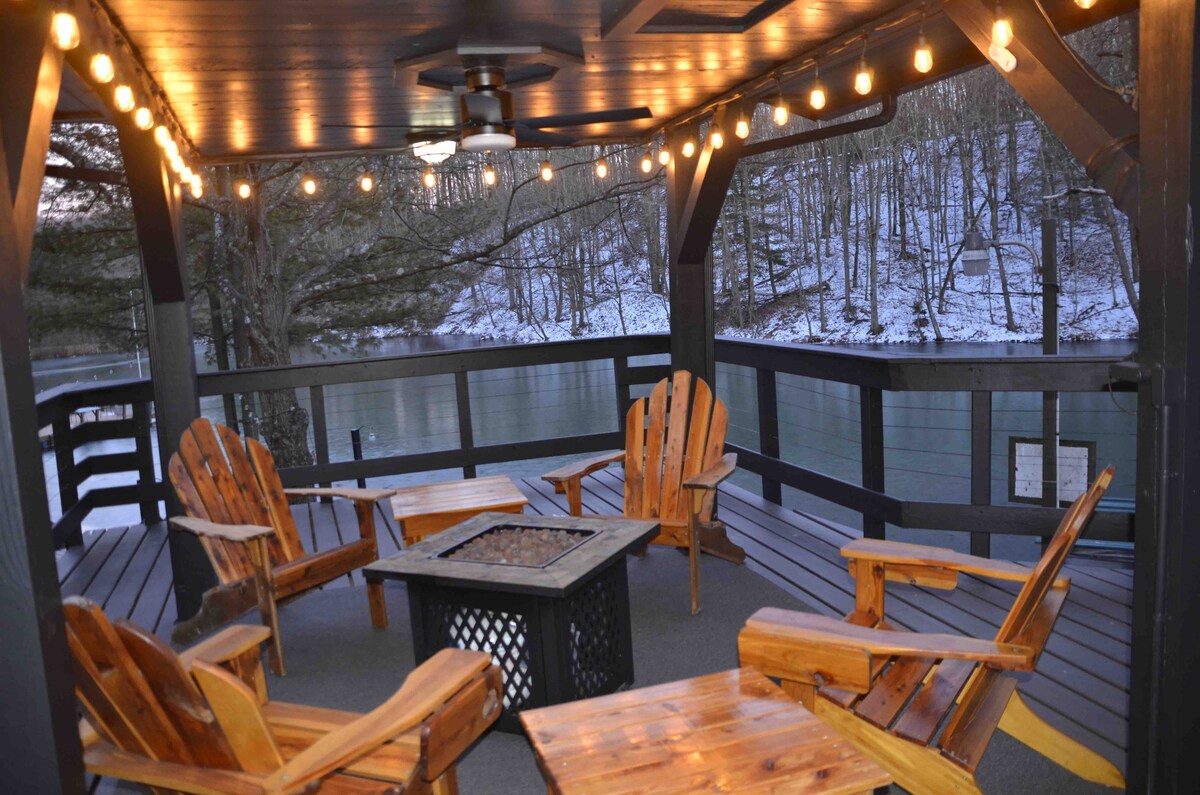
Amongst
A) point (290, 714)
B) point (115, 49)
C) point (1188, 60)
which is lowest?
point (290, 714)

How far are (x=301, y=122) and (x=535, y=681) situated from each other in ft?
11.2

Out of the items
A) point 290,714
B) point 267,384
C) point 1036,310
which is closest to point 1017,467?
point 290,714

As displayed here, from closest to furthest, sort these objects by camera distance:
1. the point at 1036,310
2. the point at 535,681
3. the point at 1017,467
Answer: the point at 535,681, the point at 1017,467, the point at 1036,310

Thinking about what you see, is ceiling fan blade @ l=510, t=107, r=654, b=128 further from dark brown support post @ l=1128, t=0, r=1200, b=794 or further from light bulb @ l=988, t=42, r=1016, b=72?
dark brown support post @ l=1128, t=0, r=1200, b=794

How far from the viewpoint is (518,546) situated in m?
3.18

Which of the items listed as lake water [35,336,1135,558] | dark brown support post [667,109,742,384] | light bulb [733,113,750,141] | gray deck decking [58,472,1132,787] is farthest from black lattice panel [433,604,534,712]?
lake water [35,336,1135,558]

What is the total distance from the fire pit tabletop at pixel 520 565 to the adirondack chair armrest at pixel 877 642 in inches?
30.5

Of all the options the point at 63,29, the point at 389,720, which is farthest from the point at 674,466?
the point at 63,29

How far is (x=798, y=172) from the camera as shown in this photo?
19.8m

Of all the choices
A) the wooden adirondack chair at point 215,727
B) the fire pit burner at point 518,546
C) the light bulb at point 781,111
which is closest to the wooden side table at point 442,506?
the fire pit burner at point 518,546

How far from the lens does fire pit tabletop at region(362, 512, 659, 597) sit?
2.77 m

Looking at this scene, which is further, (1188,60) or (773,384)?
(773,384)

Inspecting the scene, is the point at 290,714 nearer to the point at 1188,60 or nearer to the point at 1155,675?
the point at 1155,675

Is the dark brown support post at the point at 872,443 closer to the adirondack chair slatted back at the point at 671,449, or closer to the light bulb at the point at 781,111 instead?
the adirondack chair slatted back at the point at 671,449
